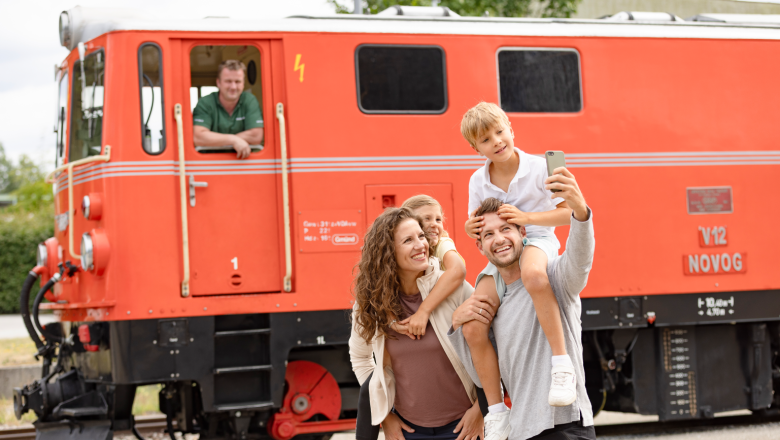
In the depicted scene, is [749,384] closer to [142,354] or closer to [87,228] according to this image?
[142,354]

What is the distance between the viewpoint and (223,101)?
577 cm

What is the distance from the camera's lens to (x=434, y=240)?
3.74m

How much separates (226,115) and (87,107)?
1212 mm

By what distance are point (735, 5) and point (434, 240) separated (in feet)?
53.6

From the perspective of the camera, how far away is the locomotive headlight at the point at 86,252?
550cm

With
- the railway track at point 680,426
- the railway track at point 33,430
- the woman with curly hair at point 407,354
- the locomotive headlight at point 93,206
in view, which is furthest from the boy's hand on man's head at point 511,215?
the railway track at point 33,430

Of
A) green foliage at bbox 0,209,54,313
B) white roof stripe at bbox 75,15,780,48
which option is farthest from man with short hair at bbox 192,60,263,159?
green foliage at bbox 0,209,54,313

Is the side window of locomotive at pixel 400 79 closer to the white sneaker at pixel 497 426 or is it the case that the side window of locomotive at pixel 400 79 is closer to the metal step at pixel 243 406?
the metal step at pixel 243 406

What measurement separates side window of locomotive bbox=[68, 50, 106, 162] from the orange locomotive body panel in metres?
0.18

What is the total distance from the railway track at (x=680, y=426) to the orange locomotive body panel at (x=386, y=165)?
5.74ft

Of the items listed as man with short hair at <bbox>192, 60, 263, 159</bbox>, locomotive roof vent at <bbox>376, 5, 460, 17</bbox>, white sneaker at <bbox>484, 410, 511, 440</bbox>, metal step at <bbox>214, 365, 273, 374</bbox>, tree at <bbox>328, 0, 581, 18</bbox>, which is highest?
tree at <bbox>328, 0, 581, 18</bbox>

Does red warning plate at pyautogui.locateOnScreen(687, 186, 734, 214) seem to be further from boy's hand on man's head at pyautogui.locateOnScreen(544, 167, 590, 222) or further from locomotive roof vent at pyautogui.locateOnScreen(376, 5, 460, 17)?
boy's hand on man's head at pyautogui.locateOnScreen(544, 167, 590, 222)

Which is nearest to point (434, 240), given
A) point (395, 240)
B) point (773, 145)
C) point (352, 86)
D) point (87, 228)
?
point (395, 240)

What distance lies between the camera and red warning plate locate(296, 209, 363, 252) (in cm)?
579
